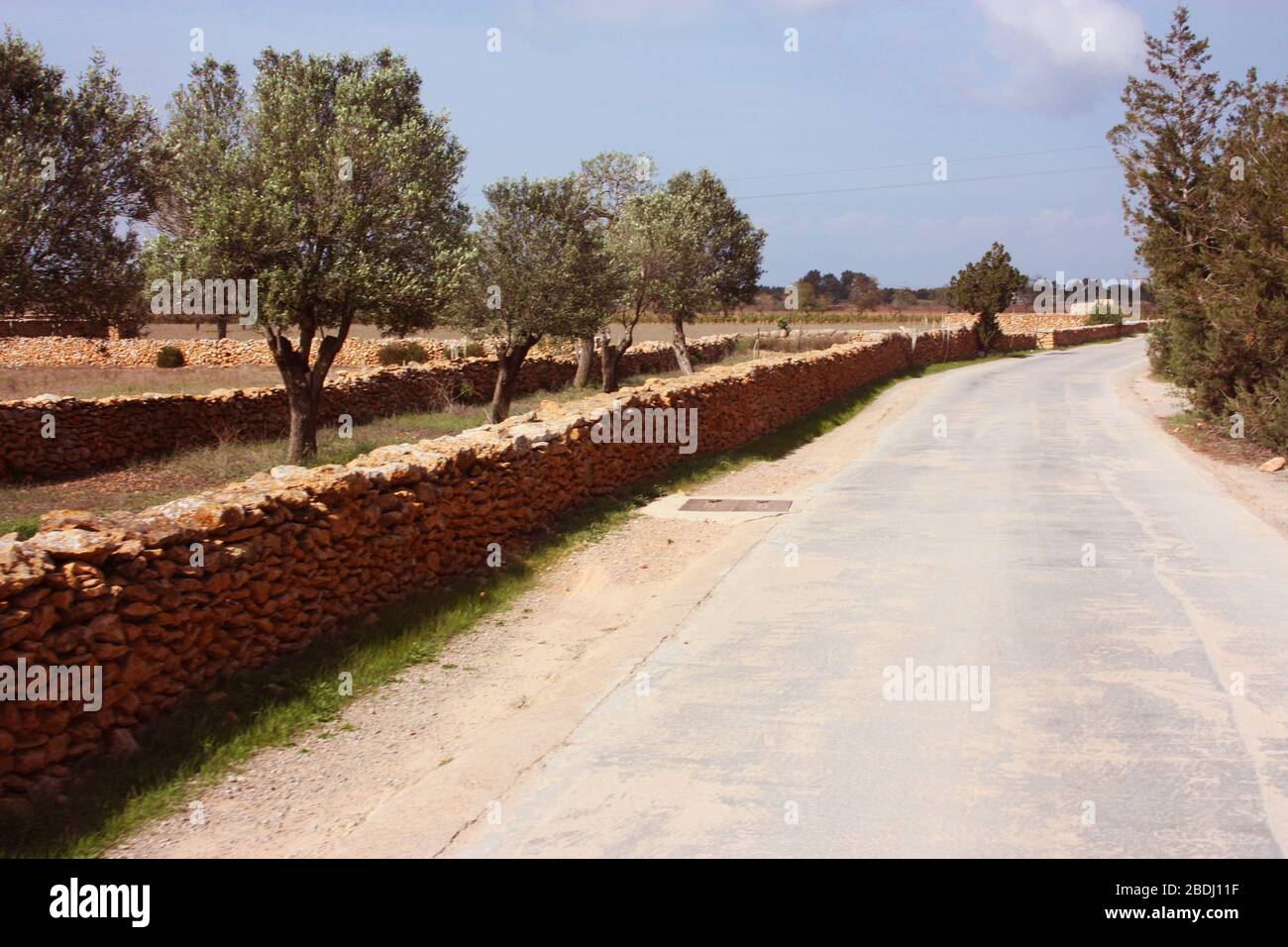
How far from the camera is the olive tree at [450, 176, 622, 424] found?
22359 millimetres

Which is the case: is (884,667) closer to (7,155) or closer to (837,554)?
Answer: (837,554)

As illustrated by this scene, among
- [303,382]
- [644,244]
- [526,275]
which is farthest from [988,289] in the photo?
[303,382]

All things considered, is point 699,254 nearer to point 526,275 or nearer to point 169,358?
point 526,275

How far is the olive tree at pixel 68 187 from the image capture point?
595 inches

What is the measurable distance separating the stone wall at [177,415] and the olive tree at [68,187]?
1.69 meters

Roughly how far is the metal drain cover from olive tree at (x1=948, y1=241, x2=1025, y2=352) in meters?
41.4

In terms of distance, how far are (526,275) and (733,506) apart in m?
10.3

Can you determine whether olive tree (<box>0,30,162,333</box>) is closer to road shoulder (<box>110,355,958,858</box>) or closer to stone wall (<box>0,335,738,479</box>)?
stone wall (<box>0,335,738,479</box>)

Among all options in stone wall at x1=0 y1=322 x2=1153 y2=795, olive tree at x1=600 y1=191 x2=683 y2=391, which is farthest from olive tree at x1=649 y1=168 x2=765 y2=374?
stone wall at x1=0 y1=322 x2=1153 y2=795

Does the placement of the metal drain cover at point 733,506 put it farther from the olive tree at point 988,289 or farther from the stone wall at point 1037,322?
the stone wall at point 1037,322

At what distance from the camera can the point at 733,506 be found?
1404 centimetres

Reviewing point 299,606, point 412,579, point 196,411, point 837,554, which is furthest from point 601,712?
point 196,411

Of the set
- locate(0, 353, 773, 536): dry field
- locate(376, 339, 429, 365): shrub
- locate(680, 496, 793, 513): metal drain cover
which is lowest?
locate(680, 496, 793, 513): metal drain cover
